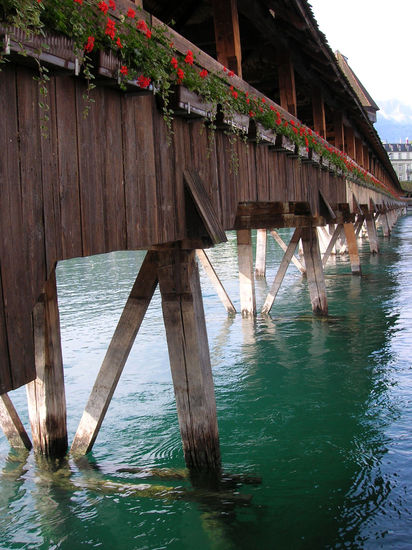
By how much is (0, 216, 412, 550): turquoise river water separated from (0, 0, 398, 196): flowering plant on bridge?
8.39 ft

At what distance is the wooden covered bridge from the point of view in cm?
248

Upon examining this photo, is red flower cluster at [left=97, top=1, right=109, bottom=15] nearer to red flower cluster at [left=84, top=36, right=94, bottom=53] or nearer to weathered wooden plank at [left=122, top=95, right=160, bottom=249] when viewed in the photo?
red flower cluster at [left=84, top=36, right=94, bottom=53]

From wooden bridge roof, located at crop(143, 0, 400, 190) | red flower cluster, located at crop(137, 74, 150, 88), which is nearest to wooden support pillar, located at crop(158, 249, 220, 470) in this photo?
red flower cluster, located at crop(137, 74, 150, 88)

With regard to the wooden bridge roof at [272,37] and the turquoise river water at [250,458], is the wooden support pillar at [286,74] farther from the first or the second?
the turquoise river water at [250,458]

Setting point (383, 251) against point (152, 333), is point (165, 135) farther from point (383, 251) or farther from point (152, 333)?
point (383, 251)

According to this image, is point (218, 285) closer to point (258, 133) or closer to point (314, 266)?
point (314, 266)

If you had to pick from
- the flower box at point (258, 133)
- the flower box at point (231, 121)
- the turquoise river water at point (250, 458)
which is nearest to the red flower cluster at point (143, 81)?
the flower box at point (231, 121)

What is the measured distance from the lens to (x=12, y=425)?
5.10m

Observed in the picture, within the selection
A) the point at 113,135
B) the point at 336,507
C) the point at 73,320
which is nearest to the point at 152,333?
the point at 73,320

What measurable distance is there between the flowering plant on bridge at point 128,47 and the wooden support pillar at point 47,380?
1.60 meters

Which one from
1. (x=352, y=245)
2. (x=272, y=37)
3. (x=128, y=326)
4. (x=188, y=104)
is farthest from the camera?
(x=352, y=245)

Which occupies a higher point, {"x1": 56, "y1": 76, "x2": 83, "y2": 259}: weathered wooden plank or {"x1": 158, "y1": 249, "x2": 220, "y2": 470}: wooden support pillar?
{"x1": 56, "y1": 76, "x2": 83, "y2": 259}: weathered wooden plank

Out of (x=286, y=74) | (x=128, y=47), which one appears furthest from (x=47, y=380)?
(x=286, y=74)

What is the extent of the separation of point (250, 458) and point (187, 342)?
1496 millimetres
